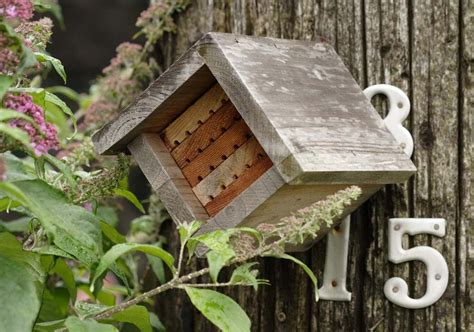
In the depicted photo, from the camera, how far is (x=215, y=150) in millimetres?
2312

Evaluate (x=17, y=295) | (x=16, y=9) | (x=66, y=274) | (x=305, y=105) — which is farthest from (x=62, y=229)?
(x=66, y=274)

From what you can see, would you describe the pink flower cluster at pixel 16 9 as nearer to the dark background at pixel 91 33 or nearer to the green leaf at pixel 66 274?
the green leaf at pixel 66 274

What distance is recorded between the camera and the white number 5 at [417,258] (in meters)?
2.40

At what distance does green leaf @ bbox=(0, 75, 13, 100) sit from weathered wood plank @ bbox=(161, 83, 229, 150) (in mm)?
685

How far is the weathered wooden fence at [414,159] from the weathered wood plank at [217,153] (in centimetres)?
42

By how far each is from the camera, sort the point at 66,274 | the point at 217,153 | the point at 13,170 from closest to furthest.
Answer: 1. the point at 13,170
2. the point at 217,153
3. the point at 66,274

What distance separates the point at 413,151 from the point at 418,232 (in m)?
0.21

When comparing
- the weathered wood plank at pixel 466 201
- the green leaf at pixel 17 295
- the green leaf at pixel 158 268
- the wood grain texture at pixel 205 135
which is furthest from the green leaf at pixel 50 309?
the weathered wood plank at pixel 466 201

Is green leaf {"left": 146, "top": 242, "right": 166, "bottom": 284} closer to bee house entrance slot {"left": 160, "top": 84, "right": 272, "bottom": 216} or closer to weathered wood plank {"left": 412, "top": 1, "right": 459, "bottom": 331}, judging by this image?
bee house entrance slot {"left": 160, "top": 84, "right": 272, "bottom": 216}

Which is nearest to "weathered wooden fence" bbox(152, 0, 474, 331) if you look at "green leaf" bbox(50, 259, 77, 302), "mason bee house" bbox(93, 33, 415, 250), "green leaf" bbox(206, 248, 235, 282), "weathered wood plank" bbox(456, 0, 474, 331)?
"weathered wood plank" bbox(456, 0, 474, 331)

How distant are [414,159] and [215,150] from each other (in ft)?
1.72

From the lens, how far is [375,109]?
2.46 metres

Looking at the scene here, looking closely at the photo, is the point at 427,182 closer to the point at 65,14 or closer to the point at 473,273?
the point at 473,273

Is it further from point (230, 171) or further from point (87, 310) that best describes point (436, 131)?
point (87, 310)
